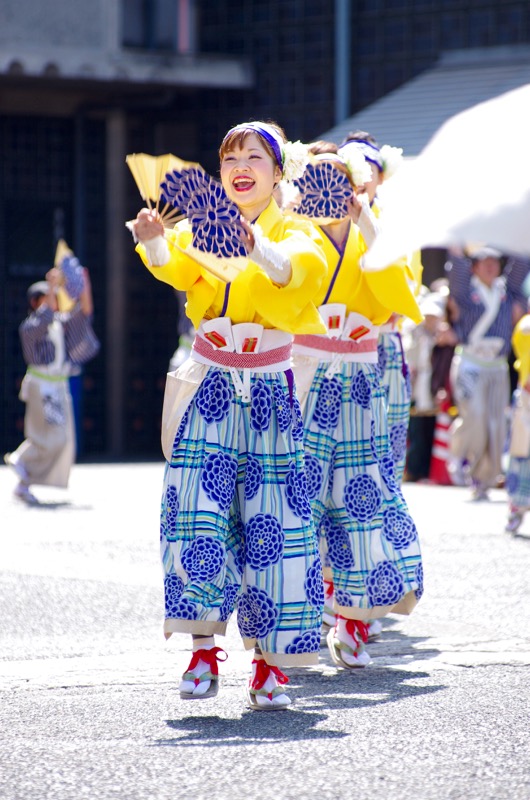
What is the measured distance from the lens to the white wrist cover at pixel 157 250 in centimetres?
512

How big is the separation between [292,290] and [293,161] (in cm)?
52

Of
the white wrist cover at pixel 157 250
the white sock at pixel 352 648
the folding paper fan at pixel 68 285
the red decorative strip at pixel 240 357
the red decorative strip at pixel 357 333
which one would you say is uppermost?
the white wrist cover at pixel 157 250

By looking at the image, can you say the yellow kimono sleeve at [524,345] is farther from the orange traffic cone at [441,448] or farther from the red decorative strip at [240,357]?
the red decorative strip at [240,357]

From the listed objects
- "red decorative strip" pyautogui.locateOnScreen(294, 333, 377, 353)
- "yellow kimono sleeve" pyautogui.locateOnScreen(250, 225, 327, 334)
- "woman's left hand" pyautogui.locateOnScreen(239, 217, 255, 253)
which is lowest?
"red decorative strip" pyautogui.locateOnScreen(294, 333, 377, 353)

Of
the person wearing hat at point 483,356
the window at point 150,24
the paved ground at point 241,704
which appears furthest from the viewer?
the window at point 150,24

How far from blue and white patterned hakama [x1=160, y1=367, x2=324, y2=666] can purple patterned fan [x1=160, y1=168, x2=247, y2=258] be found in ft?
1.49

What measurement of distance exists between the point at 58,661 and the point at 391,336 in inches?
76.1

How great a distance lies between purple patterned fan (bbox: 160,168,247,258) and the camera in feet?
16.2

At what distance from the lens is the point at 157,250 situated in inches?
202

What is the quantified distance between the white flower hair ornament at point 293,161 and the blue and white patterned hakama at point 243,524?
2.18 ft

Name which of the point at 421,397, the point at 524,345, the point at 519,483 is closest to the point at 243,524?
the point at 524,345

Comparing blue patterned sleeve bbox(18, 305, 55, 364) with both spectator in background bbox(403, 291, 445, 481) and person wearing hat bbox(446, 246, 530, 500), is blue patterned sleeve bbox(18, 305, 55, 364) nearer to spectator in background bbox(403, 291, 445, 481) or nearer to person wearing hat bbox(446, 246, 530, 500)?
person wearing hat bbox(446, 246, 530, 500)

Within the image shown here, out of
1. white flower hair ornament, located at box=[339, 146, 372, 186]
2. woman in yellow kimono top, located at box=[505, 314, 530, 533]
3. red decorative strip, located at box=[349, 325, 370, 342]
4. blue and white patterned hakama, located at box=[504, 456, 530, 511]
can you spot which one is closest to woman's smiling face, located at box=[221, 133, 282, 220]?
white flower hair ornament, located at box=[339, 146, 372, 186]

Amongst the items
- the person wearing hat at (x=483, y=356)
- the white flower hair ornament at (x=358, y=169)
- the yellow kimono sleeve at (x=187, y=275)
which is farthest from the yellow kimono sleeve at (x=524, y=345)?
the yellow kimono sleeve at (x=187, y=275)
